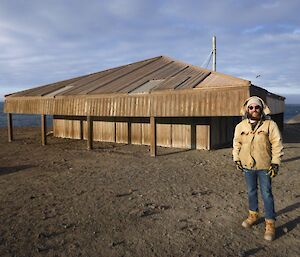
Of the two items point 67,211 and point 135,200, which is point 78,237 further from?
point 135,200

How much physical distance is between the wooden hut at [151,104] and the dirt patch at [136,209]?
2.66 m

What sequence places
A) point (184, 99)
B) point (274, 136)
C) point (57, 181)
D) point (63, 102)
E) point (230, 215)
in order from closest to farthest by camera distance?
1. point (274, 136)
2. point (230, 215)
3. point (57, 181)
4. point (184, 99)
5. point (63, 102)

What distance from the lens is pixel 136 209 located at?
697 cm

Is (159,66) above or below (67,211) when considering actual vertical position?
above

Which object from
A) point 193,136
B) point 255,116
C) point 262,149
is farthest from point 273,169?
point 193,136

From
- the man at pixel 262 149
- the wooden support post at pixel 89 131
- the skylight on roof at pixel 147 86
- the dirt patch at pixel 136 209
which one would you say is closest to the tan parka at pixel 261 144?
the man at pixel 262 149

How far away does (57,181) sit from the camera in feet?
31.4

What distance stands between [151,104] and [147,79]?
327cm

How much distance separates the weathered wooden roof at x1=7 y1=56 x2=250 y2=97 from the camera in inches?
538

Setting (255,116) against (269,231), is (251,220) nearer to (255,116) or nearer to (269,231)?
(269,231)

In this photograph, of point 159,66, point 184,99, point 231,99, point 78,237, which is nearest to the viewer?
point 78,237

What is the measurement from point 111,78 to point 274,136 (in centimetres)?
1541

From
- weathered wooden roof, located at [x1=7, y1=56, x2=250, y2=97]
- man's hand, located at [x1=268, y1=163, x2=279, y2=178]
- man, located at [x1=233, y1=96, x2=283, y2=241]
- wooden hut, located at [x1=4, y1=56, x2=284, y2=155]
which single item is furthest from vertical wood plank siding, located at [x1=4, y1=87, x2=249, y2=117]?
man's hand, located at [x1=268, y1=163, x2=279, y2=178]

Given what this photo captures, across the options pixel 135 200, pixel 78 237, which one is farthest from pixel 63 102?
pixel 78 237
